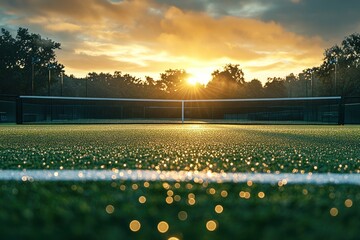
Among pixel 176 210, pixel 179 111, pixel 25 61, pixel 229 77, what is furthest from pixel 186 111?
pixel 176 210

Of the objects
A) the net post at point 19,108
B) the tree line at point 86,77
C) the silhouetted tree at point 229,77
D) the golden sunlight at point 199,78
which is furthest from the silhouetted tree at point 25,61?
the silhouetted tree at point 229,77

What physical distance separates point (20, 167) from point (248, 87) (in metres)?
88.6

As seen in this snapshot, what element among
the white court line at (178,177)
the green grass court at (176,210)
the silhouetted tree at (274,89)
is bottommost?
the white court line at (178,177)

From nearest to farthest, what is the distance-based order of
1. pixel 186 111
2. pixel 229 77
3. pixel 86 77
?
1. pixel 186 111
2. pixel 86 77
3. pixel 229 77

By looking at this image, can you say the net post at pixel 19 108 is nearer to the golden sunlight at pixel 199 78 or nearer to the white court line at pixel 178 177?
the white court line at pixel 178 177

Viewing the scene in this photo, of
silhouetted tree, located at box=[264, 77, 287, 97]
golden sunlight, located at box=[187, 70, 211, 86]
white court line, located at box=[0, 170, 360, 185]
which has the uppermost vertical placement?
golden sunlight, located at box=[187, 70, 211, 86]

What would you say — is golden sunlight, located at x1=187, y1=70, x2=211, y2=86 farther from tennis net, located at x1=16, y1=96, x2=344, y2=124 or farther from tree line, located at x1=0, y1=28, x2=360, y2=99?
tennis net, located at x1=16, y1=96, x2=344, y2=124

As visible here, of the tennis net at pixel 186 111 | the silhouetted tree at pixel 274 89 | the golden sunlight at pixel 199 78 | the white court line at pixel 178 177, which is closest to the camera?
the white court line at pixel 178 177

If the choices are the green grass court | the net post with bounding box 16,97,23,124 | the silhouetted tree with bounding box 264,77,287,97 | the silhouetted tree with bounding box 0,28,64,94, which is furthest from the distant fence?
the silhouetted tree with bounding box 264,77,287,97

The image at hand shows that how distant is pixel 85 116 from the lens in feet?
156

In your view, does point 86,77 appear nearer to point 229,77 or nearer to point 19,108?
point 229,77

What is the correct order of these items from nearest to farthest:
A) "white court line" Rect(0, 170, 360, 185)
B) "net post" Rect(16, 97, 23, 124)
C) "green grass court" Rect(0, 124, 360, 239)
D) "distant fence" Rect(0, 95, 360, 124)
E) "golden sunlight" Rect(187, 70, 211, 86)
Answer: "green grass court" Rect(0, 124, 360, 239), "white court line" Rect(0, 170, 360, 185), "net post" Rect(16, 97, 23, 124), "distant fence" Rect(0, 95, 360, 124), "golden sunlight" Rect(187, 70, 211, 86)

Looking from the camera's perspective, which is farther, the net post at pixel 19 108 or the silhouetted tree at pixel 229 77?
the silhouetted tree at pixel 229 77

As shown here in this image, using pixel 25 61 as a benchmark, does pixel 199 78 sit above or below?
above
